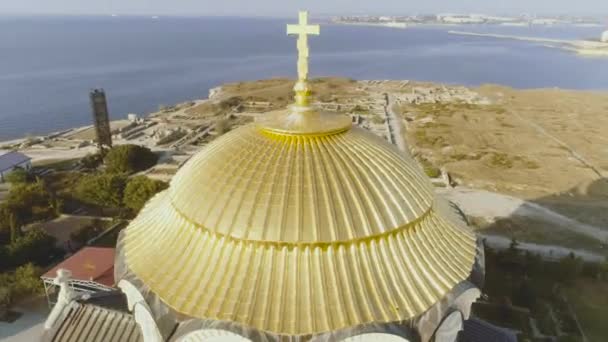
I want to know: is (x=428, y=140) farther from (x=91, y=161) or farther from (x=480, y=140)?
(x=91, y=161)

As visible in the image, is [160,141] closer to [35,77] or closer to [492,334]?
[492,334]

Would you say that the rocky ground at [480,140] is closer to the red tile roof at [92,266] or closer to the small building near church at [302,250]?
the red tile roof at [92,266]

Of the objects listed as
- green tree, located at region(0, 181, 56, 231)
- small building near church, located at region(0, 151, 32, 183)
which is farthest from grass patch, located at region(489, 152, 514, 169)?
small building near church, located at region(0, 151, 32, 183)

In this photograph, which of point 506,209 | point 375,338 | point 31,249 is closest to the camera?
point 375,338

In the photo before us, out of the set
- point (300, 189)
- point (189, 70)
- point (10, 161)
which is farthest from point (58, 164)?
point (189, 70)

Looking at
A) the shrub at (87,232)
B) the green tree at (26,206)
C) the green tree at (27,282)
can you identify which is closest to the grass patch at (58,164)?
the green tree at (26,206)
